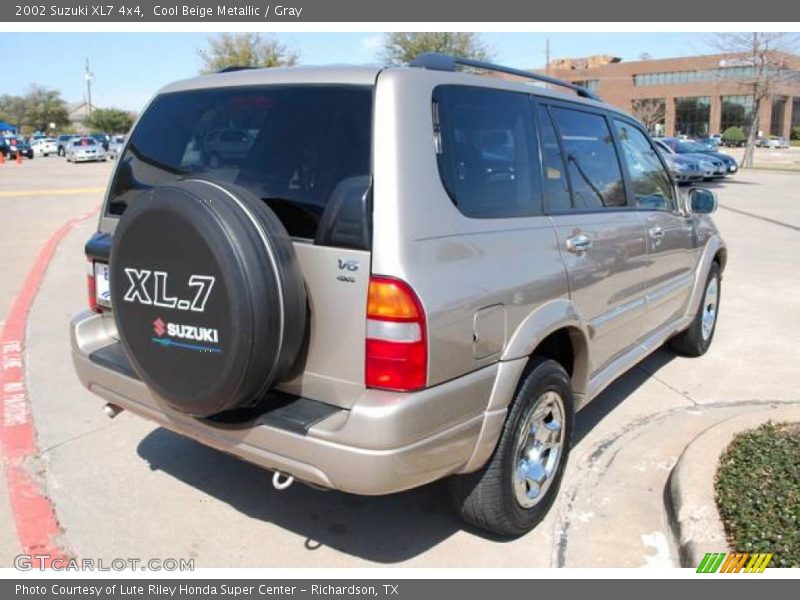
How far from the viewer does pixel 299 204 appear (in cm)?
266

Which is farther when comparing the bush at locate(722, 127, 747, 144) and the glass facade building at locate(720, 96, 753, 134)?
the glass facade building at locate(720, 96, 753, 134)

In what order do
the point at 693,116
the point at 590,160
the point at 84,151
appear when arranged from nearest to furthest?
the point at 590,160 < the point at 84,151 < the point at 693,116

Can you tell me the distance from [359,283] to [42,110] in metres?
108

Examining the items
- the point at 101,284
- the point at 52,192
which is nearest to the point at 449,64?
the point at 101,284

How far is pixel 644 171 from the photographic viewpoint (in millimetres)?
4445

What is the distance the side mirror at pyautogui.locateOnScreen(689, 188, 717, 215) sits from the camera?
5023 millimetres

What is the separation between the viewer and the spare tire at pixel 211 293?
7.91ft

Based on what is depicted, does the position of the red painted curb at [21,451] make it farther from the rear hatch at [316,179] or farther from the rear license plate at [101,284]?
the rear hatch at [316,179]

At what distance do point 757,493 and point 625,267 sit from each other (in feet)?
4.28

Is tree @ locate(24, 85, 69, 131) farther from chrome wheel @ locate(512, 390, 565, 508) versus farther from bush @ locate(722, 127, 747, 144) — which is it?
chrome wheel @ locate(512, 390, 565, 508)

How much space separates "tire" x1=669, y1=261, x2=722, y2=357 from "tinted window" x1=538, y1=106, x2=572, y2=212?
8.55ft

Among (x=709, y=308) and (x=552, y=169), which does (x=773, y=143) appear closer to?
(x=709, y=308)
